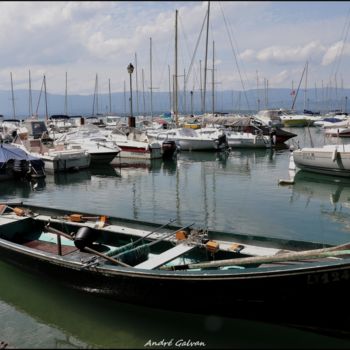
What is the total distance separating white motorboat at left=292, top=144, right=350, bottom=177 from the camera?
885 inches

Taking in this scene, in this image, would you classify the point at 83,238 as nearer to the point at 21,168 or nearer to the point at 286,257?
the point at 286,257

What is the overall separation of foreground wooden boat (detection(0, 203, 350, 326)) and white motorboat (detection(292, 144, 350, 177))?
50.0ft

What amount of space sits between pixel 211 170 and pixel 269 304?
20331 millimetres

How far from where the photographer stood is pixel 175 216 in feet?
51.3

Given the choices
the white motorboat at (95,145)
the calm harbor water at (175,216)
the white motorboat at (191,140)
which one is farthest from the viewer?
the white motorboat at (191,140)

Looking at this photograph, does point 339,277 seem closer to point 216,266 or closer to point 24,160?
point 216,266

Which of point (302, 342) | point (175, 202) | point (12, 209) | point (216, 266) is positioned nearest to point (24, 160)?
point (175, 202)

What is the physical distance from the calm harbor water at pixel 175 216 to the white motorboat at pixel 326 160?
0.65m

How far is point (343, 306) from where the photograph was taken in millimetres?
6867

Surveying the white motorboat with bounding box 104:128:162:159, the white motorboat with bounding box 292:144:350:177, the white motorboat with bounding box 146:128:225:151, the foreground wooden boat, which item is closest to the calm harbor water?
the foreground wooden boat

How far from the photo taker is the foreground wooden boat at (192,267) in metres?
6.86

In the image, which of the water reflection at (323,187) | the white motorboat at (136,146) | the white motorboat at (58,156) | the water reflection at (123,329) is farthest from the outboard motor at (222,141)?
the water reflection at (123,329)

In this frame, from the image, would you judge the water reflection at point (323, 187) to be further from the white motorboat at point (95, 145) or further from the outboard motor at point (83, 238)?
the white motorboat at point (95, 145)

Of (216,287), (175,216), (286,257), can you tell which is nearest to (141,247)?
(216,287)
